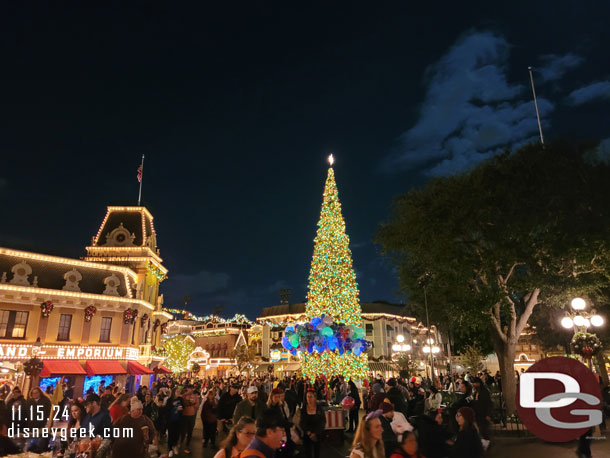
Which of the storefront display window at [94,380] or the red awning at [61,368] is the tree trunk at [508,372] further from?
the storefront display window at [94,380]

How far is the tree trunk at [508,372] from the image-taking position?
644 inches

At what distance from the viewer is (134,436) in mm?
6285

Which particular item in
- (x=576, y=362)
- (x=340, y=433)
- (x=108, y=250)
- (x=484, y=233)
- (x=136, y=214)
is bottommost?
(x=340, y=433)

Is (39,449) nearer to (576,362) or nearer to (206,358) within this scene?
(576,362)

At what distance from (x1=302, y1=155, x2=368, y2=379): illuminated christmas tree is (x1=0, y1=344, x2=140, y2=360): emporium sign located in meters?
13.7

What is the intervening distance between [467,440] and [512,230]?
476 inches

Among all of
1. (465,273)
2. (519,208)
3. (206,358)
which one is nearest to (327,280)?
(465,273)

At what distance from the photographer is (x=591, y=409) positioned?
21.6 ft

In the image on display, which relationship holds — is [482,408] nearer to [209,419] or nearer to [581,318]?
[581,318]

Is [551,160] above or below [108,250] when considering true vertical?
below

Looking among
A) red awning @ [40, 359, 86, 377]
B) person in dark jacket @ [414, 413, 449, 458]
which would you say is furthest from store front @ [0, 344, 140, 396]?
person in dark jacket @ [414, 413, 449, 458]

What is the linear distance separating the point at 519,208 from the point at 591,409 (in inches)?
421

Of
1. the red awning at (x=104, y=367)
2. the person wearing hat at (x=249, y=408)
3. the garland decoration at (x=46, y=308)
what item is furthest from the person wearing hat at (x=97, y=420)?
the garland decoration at (x=46, y=308)

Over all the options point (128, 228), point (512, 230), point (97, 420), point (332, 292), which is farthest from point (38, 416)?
point (128, 228)
